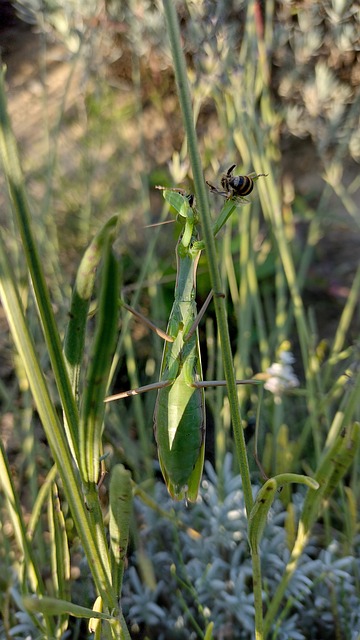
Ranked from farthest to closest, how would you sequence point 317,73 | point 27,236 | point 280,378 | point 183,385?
point 317,73 → point 280,378 → point 183,385 → point 27,236

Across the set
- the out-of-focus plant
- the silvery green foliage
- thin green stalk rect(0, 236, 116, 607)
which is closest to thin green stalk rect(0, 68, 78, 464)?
thin green stalk rect(0, 236, 116, 607)

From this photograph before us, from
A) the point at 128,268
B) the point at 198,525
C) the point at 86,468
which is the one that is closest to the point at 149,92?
the point at 128,268

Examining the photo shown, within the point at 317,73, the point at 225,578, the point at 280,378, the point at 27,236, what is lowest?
the point at 225,578

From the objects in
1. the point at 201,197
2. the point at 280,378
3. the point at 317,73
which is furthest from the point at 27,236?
the point at 317,73

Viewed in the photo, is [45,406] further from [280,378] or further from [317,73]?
[317,73]

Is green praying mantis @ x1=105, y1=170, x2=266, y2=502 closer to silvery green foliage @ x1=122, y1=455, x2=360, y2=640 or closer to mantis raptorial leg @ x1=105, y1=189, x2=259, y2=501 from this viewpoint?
mantis raptorial leg @ x1=105, y1=189, x2=259, y2=501

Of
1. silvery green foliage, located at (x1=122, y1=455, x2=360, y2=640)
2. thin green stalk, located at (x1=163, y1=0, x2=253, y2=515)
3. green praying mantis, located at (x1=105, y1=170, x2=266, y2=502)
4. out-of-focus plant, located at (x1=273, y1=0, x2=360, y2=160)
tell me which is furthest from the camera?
out-of-focus plant, located at (x1=273, y1=0, x2=360, y2=160)
